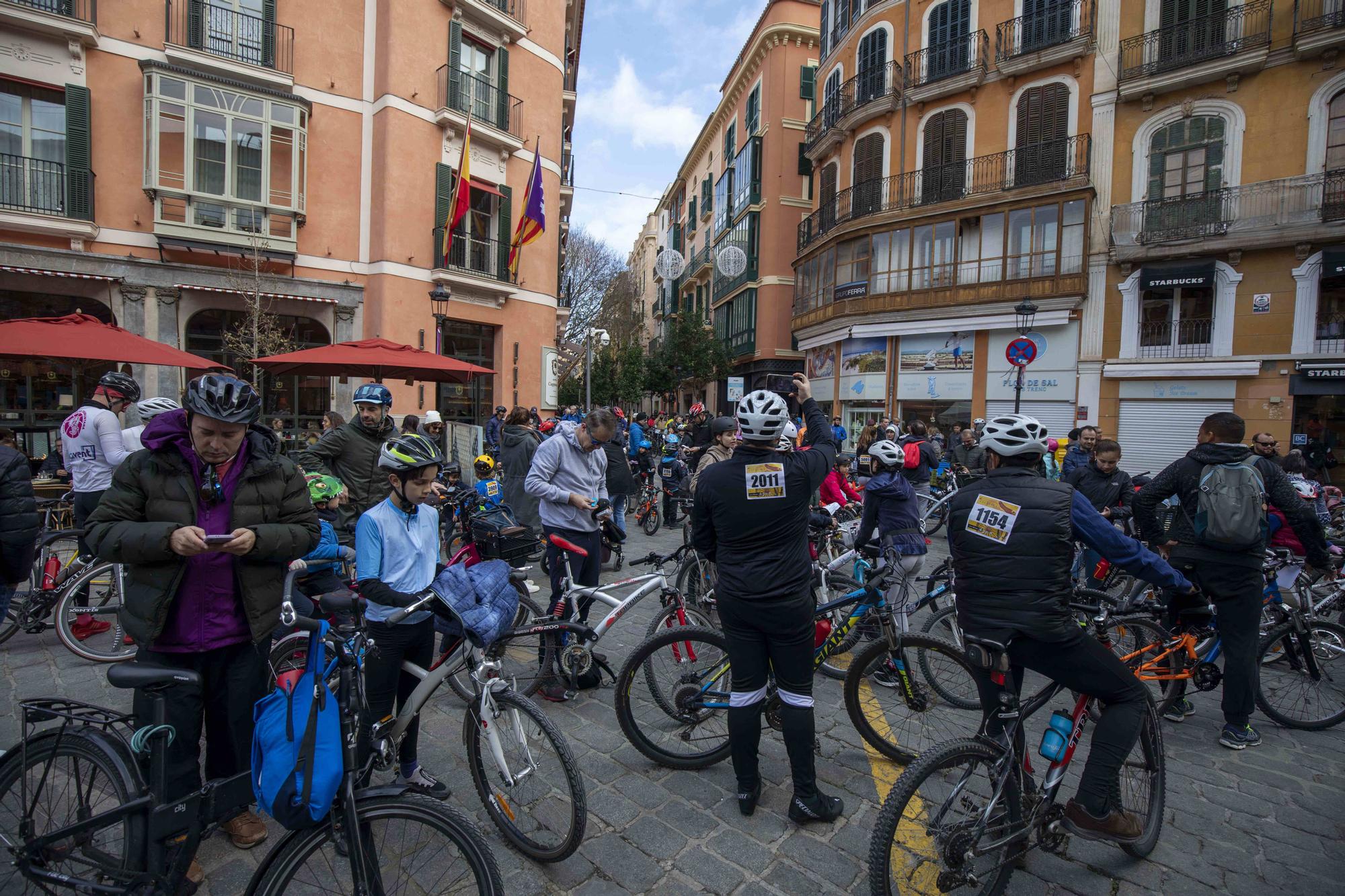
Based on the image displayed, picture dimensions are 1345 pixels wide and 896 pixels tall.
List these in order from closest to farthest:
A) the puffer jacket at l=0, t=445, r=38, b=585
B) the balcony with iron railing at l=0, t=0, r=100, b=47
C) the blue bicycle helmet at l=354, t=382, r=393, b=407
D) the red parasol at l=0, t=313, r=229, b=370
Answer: the puffer jacket at l=0, t=445, r=38, b=585, the blue bicycle helmet at l=354, t=382, r=393, b=407, the red parasol at l=0, t=313, r=229, b=370, the balcony with iron railing at l=0, t=0, r=100, b=47

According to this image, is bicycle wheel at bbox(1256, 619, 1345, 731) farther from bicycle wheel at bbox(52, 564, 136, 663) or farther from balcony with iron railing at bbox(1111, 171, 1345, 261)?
balcony with iron railing at bbox(1111, 171, 1345, 261)

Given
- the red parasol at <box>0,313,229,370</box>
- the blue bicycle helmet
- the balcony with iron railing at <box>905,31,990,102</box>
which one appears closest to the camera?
the blue bicycle helmet

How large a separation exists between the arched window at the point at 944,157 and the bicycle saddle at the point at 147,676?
24.2 m

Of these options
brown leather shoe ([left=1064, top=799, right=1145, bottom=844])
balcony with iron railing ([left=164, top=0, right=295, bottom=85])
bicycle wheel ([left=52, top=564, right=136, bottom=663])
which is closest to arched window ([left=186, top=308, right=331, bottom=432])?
balcony with iron railing ([left=164, top=0, right=295, bottom=85])

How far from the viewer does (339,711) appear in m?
2.14

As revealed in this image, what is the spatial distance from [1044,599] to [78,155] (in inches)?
687

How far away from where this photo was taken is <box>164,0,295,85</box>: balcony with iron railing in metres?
13.5

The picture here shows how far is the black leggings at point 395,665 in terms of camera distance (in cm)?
300

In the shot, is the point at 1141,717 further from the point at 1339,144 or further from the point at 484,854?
the point at 1339,144

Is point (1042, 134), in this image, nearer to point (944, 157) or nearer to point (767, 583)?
point (944, 157)

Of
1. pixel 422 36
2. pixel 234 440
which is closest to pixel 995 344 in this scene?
pixel 422 36

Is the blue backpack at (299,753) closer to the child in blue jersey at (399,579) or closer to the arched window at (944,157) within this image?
the child in blue jersey at (399,579)

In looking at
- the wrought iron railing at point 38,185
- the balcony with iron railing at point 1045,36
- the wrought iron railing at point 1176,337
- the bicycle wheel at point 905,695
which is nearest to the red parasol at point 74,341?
the bicycle wheel at point 905,695

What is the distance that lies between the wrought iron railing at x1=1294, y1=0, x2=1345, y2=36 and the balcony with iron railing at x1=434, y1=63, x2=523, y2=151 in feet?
67.3
